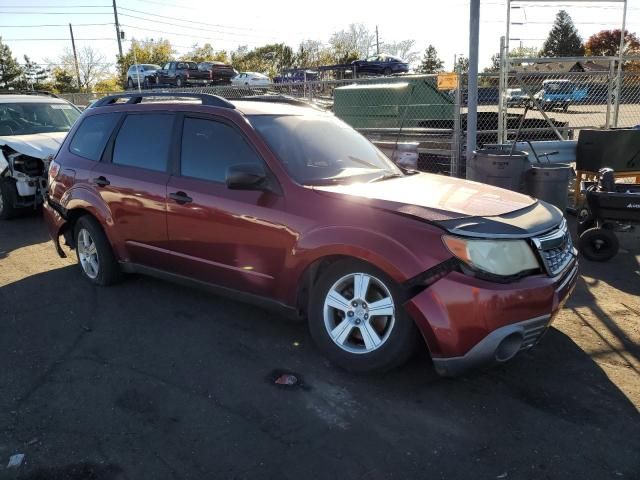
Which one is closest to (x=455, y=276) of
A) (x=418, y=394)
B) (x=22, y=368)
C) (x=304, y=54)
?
(x=418, y=394)

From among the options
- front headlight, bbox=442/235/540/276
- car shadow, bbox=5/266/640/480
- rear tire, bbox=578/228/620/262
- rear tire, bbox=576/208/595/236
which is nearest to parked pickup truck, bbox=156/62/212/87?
rear tire, bbox=576/208/595/236

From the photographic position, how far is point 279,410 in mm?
3223

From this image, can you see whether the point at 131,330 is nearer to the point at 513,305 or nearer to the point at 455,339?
the point at 455,339

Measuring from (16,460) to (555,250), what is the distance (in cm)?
329

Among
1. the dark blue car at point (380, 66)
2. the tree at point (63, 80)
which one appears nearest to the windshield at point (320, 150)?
the dark blue car at point (380, 66)

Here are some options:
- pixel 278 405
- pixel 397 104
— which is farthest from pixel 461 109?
pixel 278 405

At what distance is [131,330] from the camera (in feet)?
14.5

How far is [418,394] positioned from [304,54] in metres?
59.0

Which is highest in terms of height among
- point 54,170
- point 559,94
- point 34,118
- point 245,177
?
point 34,118

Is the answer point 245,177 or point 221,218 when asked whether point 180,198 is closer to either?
point 221,218

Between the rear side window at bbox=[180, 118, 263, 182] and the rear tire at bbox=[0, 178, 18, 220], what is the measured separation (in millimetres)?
5425

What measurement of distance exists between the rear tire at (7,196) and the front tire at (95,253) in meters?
3.75

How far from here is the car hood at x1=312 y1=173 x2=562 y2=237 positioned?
10.8ft

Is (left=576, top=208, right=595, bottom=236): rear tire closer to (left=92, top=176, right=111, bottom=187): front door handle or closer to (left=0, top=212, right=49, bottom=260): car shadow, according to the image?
(left=92, top=176, right=111, bottom=187): front door handle
